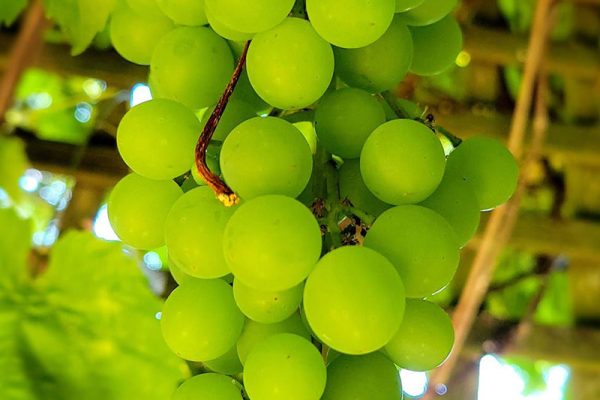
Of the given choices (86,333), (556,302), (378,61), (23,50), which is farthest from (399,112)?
(556,302)

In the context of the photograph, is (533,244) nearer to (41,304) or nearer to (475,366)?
(475,366)

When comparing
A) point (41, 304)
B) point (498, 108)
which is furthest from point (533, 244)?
point (41, 304)

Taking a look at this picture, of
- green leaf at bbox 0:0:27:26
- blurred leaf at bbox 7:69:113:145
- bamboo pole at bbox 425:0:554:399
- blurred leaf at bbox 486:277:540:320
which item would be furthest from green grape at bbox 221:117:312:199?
blurred leaf at bbox 486:277:540:320

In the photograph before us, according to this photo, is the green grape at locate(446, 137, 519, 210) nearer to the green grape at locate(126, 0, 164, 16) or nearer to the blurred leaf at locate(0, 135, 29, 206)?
the green grape at locate(126, 0, 164, 16)

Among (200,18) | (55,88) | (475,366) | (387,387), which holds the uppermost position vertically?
(200,18)

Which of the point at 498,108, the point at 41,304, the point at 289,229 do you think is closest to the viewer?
the point at 289,229
